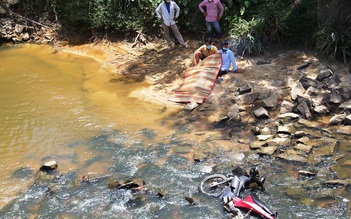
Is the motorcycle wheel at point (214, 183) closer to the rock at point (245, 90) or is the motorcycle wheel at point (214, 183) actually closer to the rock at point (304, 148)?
the rock at point (304, 148)

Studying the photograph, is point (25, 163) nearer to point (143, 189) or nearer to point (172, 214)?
point (143, 189)

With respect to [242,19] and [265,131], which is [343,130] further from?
[242,19]

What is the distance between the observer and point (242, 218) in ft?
18.8

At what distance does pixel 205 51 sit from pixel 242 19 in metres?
1.90

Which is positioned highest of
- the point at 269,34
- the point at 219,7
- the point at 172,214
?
the point at 219,7

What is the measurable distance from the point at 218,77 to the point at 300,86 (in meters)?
2.26

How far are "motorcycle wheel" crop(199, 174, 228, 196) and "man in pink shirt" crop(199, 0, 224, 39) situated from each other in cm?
643

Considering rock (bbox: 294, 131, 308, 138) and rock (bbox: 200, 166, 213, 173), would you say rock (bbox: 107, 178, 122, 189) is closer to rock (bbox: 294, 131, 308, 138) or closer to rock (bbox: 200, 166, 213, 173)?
rock (bbox: 200, 166, 213, 173)

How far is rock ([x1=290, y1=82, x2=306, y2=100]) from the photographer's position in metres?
9.05

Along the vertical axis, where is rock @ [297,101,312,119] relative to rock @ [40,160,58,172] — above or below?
above

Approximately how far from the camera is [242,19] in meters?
11.9

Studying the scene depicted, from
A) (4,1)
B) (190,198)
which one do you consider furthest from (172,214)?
(4,1)

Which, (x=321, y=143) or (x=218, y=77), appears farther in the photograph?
(x=218, y=77)

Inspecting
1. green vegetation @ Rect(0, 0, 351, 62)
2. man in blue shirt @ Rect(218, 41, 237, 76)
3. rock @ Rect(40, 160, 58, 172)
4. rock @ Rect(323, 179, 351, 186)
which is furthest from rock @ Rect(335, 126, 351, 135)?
rock @ Rect(40, 160, 58, 172)
